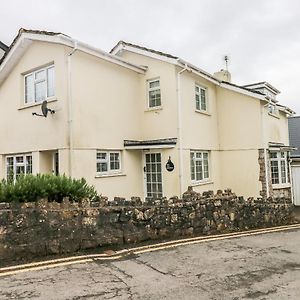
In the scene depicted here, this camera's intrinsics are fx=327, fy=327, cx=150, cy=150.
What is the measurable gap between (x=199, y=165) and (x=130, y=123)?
3.69m

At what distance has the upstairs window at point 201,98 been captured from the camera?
15102mm

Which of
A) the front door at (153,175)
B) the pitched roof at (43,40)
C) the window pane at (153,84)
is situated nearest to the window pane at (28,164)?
the pitched roof at (43,40)

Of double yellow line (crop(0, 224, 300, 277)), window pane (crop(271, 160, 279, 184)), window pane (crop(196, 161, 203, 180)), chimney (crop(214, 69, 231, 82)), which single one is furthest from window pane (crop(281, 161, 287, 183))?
double yellow line (crop(0, 224, 300, 277))

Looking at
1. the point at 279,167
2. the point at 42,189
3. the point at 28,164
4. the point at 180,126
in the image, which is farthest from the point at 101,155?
the point at 279,167

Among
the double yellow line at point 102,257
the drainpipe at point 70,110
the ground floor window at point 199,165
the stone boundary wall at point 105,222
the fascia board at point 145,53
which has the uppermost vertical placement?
the fascia board at point 145,53

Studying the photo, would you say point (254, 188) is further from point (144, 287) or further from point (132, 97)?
point (144, 287)

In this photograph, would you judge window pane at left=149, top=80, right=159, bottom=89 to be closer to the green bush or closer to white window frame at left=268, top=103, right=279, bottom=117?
white window frame at left=268, top=103, right=279, bottom=117

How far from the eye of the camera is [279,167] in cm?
1656

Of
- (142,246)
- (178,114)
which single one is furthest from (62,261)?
(178,114)

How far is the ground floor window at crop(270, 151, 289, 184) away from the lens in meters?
16.2

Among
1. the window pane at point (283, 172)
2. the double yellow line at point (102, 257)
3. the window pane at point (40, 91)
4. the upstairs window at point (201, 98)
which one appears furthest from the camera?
the window pane at point (283, 172)

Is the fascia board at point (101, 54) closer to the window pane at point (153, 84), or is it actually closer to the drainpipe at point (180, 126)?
the window pane at point (153, 84)

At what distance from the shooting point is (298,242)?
891 cm

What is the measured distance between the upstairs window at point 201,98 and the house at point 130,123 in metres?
0.05
